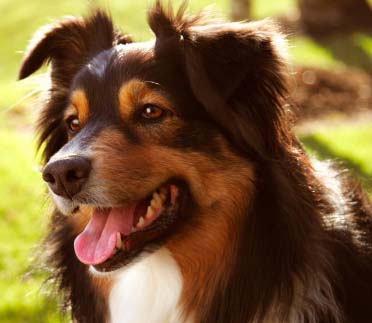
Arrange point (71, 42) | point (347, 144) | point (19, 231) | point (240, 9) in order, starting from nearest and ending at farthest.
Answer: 1. point (71, 42)
2. point (19, 231)
3. point (347, 144)
4. point (240, 9)

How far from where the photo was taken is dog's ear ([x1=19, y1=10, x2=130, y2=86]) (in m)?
4.24

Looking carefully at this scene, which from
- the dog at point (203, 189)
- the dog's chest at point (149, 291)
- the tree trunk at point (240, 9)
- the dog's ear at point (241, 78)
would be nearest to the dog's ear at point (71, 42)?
the dog at point (203, 189)

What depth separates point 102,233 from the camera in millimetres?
3754

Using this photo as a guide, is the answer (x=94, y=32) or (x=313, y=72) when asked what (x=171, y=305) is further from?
(x=313, y=72)

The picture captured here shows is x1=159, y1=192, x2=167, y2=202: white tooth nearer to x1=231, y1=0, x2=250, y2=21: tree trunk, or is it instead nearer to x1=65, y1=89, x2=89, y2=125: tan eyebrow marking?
x1=65, y1=89, x2=89, y2=125: tan eyebrow marking

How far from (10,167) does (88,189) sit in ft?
21.7

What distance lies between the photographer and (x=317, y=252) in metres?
3.74

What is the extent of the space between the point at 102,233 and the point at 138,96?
2.32 feet

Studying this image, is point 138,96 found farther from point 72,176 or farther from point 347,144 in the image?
point 347,144

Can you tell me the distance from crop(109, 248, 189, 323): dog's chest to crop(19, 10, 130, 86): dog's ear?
3.92 feet

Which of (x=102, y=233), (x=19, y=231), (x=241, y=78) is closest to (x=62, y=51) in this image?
(x=102, y=233)

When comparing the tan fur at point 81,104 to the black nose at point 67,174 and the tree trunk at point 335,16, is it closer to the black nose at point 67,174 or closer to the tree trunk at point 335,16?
the black nose at point 67,174

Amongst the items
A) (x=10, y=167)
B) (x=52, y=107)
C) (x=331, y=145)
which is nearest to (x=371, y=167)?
(x=331, y=145)

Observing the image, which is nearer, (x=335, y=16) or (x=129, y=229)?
(x=129, y=229)
